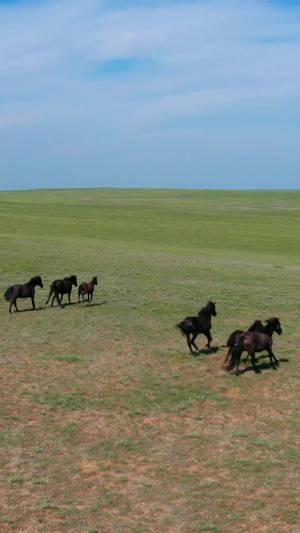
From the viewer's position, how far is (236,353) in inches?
648

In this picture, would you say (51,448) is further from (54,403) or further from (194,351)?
(194,351)

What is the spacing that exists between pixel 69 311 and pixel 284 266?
21.9 metres

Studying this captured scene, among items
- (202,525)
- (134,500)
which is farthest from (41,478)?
(202,525)

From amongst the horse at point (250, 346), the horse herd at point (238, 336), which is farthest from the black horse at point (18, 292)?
the horse at point (250, 346)

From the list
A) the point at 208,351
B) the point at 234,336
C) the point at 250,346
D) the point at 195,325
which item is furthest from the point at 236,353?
the point at 208,351

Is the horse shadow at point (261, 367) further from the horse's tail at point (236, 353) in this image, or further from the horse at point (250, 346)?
the horse's tail at point (236, 353)

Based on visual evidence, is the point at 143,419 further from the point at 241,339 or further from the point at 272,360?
the point at 272,360

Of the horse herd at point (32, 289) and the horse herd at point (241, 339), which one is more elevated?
the horse herd at point (32, 289)

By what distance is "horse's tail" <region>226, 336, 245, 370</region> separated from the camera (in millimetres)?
16250

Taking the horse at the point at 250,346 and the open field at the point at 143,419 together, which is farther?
the horse at the point at 250,346

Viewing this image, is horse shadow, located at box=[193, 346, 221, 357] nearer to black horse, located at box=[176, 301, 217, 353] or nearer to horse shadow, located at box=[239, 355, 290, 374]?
black horse, located at box=[176, 301, 217, 353]

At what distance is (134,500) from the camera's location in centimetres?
993

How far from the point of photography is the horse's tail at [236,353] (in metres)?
16.2

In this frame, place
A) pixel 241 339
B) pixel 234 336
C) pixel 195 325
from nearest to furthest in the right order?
pixel 241 339, pixel 234 336, pixel 195 325
